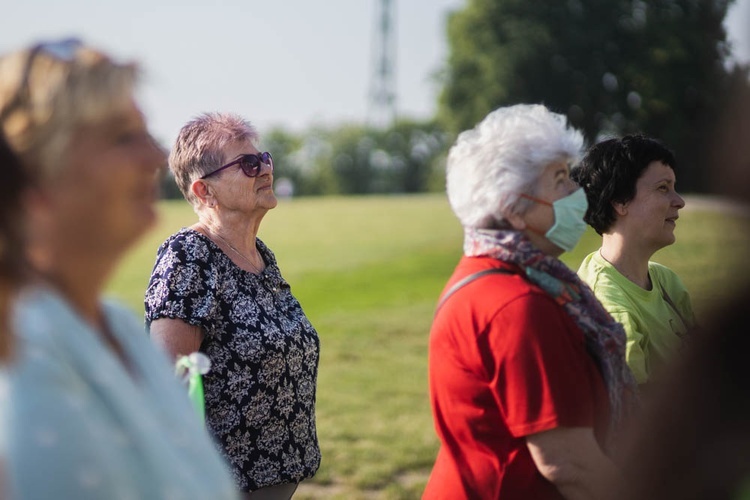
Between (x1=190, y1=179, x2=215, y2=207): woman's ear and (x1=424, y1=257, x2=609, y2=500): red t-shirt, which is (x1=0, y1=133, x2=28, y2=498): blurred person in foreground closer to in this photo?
(x1=424, y1=257, x2=609, y2=500): red t-shirt

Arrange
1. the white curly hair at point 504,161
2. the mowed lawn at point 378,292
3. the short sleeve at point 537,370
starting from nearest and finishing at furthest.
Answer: the short sleeve at point 537,370
the white curly hair at point 504,161
the mowed lawn at point 378,292

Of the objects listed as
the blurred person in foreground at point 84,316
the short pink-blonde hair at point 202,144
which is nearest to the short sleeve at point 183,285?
the short pink-blonde hair at point 202,144

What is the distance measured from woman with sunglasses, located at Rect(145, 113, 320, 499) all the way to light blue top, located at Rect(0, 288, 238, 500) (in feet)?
5.59

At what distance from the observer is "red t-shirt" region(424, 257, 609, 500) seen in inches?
108

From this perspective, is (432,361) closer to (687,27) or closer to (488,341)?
(488,341)

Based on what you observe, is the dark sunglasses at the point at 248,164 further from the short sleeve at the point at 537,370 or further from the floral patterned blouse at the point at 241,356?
the short sleeve at the point at 537,370

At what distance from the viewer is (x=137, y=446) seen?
1.80 m

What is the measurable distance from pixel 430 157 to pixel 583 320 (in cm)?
6860

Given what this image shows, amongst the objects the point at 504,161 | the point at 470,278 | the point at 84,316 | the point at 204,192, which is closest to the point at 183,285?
the point at 204,192

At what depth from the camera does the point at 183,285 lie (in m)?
3.73

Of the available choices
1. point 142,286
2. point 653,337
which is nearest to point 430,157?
point 142,286

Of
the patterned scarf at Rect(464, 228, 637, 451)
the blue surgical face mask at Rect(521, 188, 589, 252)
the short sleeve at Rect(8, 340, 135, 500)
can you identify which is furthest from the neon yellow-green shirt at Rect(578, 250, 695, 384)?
the short sleeve at Rect(8, 340, 135, 500)

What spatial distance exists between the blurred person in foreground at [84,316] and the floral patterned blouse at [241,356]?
1.57 m

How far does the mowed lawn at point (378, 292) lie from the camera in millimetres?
7020
